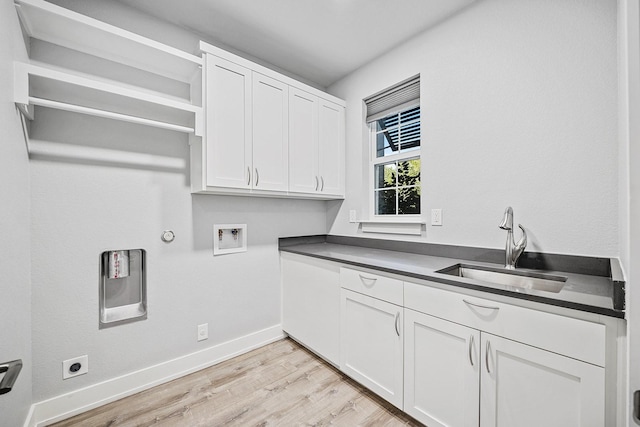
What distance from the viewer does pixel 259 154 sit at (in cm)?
208

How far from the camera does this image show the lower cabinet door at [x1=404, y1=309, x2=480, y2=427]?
1223 millimetres

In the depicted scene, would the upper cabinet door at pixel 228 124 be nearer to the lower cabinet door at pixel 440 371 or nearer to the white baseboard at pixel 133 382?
the white baseboard at pixel 133 382

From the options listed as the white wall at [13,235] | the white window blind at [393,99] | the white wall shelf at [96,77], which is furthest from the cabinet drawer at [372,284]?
the white wall at [13,235]

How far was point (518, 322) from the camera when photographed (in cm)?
109

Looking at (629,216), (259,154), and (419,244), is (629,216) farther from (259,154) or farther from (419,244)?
(259,154)

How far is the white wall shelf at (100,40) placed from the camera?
1.34 meters

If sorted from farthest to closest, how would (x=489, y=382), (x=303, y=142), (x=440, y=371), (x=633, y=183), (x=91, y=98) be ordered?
(x=303, y=142) < (x=91, y=98) < (x=440, y=371) < (x=489, y=382) < (x=633, y=183)

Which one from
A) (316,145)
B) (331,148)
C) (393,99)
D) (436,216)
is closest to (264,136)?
(316,145)

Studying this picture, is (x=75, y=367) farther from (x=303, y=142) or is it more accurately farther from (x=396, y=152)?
(x=396, y=152)

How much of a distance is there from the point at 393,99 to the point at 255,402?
2.56 metres

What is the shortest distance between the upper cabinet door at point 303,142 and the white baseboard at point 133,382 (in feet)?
4.65

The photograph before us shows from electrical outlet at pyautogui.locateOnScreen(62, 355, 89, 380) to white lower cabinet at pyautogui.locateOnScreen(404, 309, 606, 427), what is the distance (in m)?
1.94

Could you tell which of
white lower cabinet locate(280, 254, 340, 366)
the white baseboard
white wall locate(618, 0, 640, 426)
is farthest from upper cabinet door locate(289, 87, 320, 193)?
white wall locate(618, 0, 640, 426)

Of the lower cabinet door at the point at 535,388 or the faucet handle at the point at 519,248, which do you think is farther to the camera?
the faucet handle at the point at 519,248
